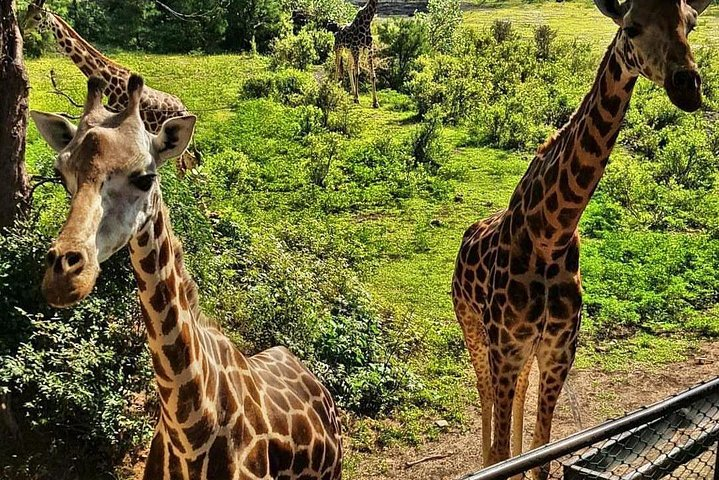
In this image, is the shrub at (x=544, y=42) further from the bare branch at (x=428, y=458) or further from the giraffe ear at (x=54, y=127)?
the giraffe ear at (x=54, y=127)

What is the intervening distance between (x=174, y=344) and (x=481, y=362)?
3404 mm

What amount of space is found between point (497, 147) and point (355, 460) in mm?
9218

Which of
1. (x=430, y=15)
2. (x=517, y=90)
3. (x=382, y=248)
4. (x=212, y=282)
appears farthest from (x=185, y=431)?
(x=430, y=15)

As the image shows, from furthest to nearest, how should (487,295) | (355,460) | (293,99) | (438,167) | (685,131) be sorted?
(293,99) → (685,131) → (438,167) → (355,460) → (487,295)

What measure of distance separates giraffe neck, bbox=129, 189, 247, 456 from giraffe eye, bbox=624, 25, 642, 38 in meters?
2.61

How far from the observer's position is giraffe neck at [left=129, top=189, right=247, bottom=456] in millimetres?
3508

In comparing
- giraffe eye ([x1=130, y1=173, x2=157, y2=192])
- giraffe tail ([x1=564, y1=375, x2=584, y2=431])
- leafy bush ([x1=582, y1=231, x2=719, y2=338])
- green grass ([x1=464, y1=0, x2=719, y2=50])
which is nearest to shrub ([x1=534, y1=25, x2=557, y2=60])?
green grass ([x1=464, y1=0, x2=719, y2=50])

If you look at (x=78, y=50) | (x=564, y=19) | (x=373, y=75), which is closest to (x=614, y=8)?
(x=78, y=50)

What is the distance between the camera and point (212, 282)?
292 inches

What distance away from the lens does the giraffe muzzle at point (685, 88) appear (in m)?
4.01

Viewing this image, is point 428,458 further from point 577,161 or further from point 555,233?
point 577,161

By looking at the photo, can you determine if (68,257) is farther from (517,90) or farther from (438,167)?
(517,90)

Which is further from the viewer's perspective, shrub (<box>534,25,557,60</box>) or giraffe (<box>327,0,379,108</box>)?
shrub (<box>534,25,557,60</box>)

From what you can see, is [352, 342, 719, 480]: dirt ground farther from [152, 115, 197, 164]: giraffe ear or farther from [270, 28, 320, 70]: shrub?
[270, 28, 320, 70]: shrub
